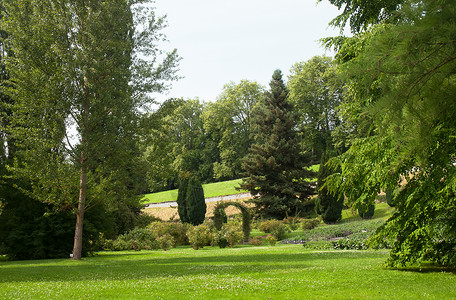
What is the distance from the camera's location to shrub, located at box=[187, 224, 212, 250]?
1914 centimetres

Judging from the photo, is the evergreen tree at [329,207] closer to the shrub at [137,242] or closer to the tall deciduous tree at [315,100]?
the shrub at [137,242]

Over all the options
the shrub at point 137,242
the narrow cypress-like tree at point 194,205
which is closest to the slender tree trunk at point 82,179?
the shrub at point 137,242

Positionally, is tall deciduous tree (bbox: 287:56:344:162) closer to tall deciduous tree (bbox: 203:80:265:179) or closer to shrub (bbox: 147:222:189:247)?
tall deciduous tree (bbox: 203:80:265:179)

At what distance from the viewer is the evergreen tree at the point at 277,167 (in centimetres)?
3284

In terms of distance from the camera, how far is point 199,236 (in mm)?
19406

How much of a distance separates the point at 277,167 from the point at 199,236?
1640 cm

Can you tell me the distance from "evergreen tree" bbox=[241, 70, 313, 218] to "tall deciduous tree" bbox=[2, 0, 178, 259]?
19716 mm

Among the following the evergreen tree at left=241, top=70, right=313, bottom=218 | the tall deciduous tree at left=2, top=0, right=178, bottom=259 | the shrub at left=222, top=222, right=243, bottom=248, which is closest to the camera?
the tall deciduous tree at left=2, top=0, right=178, bottom=259

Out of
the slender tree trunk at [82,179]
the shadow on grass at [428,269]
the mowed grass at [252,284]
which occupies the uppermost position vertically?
the slender tree trunk at [82,179]

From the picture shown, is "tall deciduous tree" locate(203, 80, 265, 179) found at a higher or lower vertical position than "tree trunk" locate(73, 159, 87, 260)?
higher

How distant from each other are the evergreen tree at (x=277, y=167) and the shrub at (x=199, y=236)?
503 inches

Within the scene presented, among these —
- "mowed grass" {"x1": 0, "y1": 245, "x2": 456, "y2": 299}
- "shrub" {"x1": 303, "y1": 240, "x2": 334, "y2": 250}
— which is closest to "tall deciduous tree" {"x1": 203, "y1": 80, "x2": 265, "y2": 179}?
"shrub" {"x1": 303, "y1": 240, "x2": 334, "y2": 250}

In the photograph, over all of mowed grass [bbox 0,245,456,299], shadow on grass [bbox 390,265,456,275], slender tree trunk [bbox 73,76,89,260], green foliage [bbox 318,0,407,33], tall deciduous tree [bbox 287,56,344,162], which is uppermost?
tall deciduous tree [bbox 287,56,344,162]

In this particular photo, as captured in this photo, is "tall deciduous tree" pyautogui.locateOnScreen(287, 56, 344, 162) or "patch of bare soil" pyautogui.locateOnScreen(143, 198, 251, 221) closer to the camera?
"patch of bare soil" pyautogui.locateOnScreen(143, 198, 251, 221)
